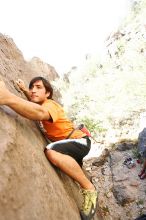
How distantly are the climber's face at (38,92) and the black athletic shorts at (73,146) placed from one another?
643 mm

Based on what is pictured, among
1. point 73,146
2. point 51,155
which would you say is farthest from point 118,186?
point 51,155

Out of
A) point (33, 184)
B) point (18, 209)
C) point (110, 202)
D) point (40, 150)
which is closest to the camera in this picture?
point (18, 209)

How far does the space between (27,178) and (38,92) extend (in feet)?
5.36

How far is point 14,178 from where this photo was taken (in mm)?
3379

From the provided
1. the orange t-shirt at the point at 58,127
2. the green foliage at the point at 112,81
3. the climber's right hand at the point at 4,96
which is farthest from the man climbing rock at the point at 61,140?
the green foliage at the point at 112,81

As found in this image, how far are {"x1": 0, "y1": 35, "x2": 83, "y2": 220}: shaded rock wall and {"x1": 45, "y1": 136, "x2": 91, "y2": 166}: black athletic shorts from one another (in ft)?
0.72

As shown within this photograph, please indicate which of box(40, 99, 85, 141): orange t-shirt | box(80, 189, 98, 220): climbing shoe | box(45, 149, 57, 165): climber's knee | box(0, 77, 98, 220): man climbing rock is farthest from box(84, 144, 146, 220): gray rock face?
box(45, 149, 57, 165): climber's knee

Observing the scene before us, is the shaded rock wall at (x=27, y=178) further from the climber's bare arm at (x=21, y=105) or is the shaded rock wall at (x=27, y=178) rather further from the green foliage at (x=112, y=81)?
the green foliage at (x=112, y=81)

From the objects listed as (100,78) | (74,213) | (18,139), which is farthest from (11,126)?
(100,78)

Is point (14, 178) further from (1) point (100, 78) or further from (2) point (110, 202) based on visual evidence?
(1) point (100, 78)

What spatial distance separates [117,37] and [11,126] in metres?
18.6

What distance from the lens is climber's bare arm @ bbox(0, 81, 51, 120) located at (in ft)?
12.3

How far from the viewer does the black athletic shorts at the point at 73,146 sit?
15.7 ft

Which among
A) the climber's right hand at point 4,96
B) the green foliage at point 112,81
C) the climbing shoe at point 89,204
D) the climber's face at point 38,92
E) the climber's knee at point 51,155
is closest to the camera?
the climber's right hand at point 4,96
